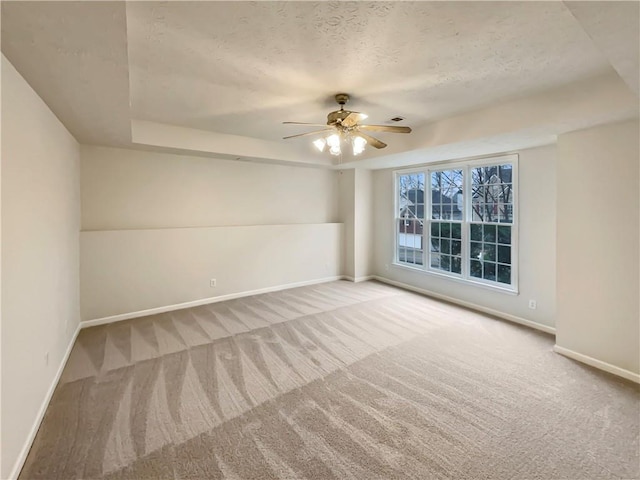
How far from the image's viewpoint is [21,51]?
5.61 ft

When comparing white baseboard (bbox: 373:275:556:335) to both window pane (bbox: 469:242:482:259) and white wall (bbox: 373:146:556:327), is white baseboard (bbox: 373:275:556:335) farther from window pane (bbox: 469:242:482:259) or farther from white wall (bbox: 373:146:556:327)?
window pane (bbox: 469:242:482:259)

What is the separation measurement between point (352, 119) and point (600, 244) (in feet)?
9.14

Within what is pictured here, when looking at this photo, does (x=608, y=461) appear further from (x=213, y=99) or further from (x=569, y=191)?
(x=213, y=99)

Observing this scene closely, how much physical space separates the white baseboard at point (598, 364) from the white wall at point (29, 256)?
15.5ft

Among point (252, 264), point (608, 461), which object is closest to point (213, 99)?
point (252, 264)

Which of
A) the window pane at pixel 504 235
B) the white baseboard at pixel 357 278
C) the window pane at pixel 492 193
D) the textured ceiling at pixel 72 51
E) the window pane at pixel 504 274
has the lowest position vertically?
the white baseboard at pixel 357 278

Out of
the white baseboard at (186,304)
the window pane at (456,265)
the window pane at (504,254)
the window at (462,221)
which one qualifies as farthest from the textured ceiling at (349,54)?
the white baseboard at (186,304)

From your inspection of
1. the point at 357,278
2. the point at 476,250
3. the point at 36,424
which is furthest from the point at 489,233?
the point at 36,424

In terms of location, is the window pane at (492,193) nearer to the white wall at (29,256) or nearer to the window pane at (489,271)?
the window pane at (489,271)

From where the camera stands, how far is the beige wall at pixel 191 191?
431 centimetres

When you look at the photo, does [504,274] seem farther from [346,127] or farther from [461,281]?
[346,127]

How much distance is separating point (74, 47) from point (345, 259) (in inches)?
226

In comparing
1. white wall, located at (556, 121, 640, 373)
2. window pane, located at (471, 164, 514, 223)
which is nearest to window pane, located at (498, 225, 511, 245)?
window pane, located at (471, 164, 514, 223)

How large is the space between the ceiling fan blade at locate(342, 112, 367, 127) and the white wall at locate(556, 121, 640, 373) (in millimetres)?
2260
